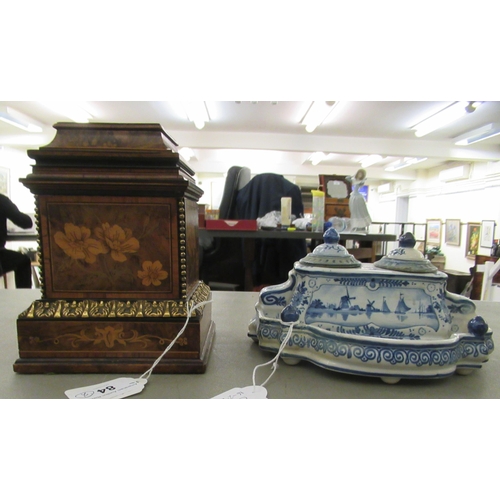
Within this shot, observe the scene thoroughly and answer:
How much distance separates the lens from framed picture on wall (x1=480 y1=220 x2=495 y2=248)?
4.55 meters

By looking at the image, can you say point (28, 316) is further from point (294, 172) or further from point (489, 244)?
point (294, 172)

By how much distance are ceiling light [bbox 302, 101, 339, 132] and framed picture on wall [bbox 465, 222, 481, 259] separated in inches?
132

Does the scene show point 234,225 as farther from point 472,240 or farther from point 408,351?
point 472,240

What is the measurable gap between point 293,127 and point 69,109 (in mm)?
2663

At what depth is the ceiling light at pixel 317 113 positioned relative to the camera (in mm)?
2977

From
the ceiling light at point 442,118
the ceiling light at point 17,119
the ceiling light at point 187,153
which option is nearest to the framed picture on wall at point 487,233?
the ceiling light at point 442,118

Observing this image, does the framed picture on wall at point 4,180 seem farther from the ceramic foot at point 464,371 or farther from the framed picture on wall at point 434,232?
the framed picture on wall at point 434,232

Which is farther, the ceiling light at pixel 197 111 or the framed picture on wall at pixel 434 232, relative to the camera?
the framed picture on wall at pixel 434 232

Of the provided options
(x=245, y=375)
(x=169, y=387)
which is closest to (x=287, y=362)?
(x=245, y=375)

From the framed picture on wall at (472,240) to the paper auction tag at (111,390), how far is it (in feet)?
19.4

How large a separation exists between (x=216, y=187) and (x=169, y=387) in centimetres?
673

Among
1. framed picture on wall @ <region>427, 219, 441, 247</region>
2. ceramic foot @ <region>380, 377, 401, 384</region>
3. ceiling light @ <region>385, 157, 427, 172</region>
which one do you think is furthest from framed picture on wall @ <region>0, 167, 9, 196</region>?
framed picture on wall @ <region>427, 219, 441, 247</region>

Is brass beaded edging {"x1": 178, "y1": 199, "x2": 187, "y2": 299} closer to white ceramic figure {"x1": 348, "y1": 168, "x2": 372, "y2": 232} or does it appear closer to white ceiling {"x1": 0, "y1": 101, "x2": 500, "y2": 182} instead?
white ceramic figure {"x1": 348, "y1": 168, "x2": 372, "y2": 232}

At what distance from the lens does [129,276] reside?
1.49 feet
